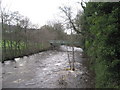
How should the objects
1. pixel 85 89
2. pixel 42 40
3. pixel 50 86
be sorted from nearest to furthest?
1. pixel 85 89
2. pixel 50 86
3. pixel 42 40

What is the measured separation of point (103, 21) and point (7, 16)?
13.2m

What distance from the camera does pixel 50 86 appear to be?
22.1 ft

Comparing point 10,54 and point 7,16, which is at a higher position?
point 7,16

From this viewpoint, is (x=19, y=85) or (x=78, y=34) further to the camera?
(x=78, y=34)

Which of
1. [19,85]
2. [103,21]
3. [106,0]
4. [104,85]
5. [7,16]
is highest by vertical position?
[7,16]

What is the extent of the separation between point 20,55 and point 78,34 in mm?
8449

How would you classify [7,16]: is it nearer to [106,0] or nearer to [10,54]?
[10,54]

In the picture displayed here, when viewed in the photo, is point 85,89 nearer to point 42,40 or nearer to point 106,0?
point 106,0

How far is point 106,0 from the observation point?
4.41 meters

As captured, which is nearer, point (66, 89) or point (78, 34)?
point (66, 89)

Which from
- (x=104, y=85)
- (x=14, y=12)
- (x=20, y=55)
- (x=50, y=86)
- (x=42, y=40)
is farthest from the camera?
(x=42, y=40)

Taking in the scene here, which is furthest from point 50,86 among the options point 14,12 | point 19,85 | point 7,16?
point 14,12

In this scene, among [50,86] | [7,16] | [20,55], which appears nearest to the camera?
[50,86]

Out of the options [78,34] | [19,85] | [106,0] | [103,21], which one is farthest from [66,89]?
[78,34]
